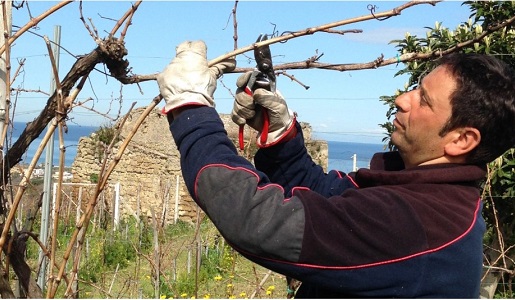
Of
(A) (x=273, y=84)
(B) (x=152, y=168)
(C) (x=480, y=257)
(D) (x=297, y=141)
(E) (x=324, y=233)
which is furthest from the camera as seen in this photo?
(B) (x=152, y=168)

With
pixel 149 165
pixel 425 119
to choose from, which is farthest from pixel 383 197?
pixel 149 165

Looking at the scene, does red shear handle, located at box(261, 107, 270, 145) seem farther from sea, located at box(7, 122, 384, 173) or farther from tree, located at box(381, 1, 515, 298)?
tree, located at box(381, 1, 515, 298)

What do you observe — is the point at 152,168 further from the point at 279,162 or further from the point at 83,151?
the point at 279,162

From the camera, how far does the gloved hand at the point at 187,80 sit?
165cm

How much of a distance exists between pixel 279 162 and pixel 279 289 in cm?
549

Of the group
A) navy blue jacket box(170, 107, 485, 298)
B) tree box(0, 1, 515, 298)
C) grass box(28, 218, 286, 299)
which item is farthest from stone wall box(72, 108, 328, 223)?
navy blue jacket box(170, 107, 485, 298)

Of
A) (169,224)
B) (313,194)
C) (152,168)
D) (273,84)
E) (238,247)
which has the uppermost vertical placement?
(273,84)

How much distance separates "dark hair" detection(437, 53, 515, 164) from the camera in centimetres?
165

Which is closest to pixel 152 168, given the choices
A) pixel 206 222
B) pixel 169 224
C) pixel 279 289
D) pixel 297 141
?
pixel 169 224

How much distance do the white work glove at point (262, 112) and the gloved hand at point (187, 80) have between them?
26cm

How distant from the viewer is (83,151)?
15.2 meters

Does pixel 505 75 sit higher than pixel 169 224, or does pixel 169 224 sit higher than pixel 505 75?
pixel 505 75

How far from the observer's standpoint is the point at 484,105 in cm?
165

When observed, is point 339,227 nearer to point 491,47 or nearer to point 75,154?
point 491,47
